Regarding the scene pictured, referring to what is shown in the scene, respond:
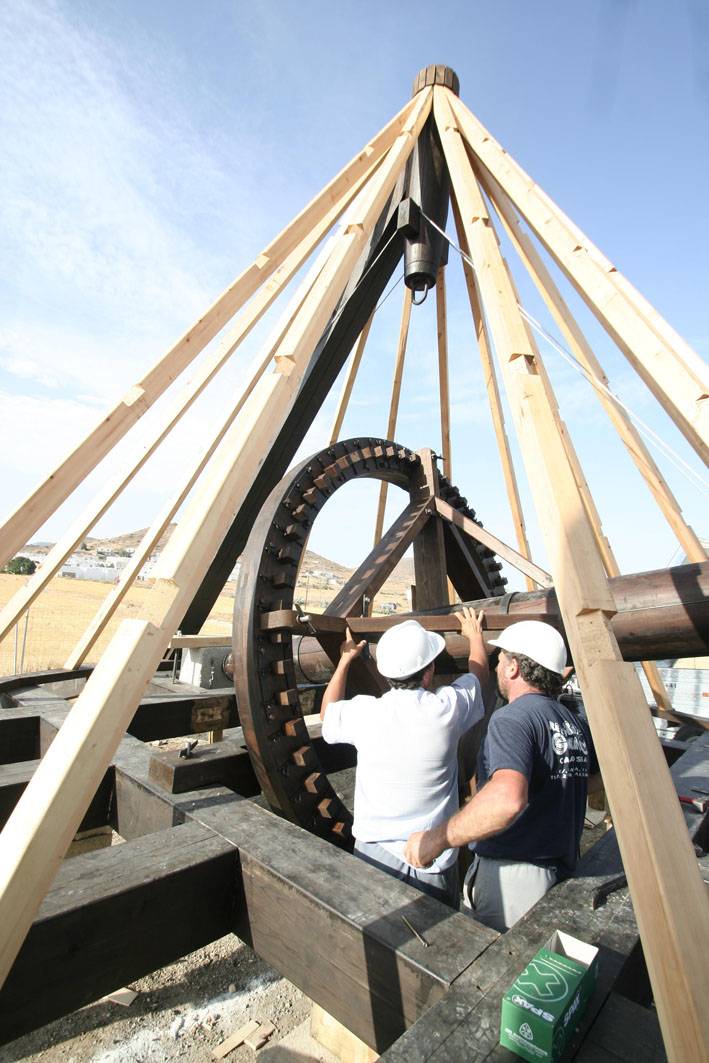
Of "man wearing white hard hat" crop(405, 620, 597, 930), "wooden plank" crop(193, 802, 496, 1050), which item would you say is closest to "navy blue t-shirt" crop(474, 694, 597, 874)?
"man wearing white hard hat" crop(405, 620, 597, 930)

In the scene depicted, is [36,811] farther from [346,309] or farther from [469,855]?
[346,309]

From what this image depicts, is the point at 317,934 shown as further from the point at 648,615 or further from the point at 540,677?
the point at 648,615

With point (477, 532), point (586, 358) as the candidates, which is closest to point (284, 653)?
point (477, 532)

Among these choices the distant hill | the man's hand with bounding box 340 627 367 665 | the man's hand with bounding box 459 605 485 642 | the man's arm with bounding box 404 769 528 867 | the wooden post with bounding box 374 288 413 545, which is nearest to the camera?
the man's arm with bounding box 404 769 528 867

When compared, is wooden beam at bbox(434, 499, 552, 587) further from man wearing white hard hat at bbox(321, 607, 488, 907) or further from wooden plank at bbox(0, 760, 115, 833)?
wooden plank at bbox(0, 760, 115, 833)

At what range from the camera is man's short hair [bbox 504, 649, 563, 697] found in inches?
101

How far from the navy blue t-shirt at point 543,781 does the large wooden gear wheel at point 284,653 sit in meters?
1.22

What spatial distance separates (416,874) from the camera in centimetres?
256

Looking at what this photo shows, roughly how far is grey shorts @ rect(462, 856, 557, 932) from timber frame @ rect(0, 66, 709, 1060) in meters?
0.20

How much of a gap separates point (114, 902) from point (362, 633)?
2.19 metres

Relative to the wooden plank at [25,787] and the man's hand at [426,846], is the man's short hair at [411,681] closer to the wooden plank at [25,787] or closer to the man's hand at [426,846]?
the man's hand at [426,846]

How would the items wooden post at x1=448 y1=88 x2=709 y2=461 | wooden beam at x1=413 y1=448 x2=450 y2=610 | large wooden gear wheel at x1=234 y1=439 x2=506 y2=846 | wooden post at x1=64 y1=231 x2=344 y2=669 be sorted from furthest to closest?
wooden beam at x1=413 y1=448 x2=450 y2=610, wooden post at x1=64 y1=231 x2=344 y2=669, large wooden gear wheel at x1=234 y1=439 x2=506 y2=846, wooden post at x1=448 y1=88 x2=709 y2=461

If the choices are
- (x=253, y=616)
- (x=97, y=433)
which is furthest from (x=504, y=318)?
(x=97, y=433)

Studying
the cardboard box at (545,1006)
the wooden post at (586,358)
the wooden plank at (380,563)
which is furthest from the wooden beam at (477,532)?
the cardboard box at (545,1006)
